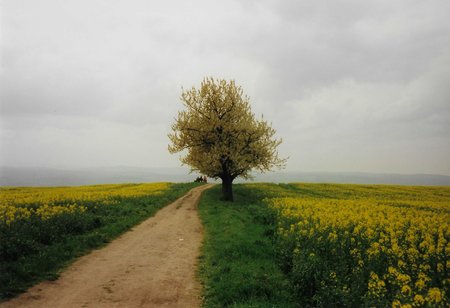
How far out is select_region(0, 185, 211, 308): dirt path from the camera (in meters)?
9.43

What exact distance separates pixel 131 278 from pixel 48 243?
609cm

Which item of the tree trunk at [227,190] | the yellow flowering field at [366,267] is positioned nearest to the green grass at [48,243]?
the yellow flowering field at [366,267]

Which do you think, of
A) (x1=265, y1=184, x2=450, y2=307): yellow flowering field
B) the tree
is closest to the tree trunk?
the tree

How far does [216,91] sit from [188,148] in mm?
7090

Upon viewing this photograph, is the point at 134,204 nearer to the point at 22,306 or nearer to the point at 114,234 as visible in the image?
the point at 114,234

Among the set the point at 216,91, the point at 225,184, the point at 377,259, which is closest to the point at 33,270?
the point at 377,259

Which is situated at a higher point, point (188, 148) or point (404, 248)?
point (188, 148)

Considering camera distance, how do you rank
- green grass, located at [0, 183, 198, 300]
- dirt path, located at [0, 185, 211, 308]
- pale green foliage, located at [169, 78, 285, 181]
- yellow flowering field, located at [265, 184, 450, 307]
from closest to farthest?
1. yellow flowering field, located at [265, 184, 450, 307]
2. dirt path, located at [0, 185, 211, 308]
3. green grass, located at [0, 183, 198, 300]
4. pale green foliage, located at [169, 78, 285, 181]

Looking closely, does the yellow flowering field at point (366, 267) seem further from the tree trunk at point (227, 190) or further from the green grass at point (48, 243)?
the tree trunk at point (227, 190)

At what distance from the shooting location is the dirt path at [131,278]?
943 cm

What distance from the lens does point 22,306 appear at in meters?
8.77

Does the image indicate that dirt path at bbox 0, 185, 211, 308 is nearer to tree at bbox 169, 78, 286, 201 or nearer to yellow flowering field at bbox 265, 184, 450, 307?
yellow flowering field at bbox 265, 184, 450, 307

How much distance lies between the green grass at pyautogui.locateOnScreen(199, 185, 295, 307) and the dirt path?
2.15 ft

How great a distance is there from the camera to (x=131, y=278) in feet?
37.4
